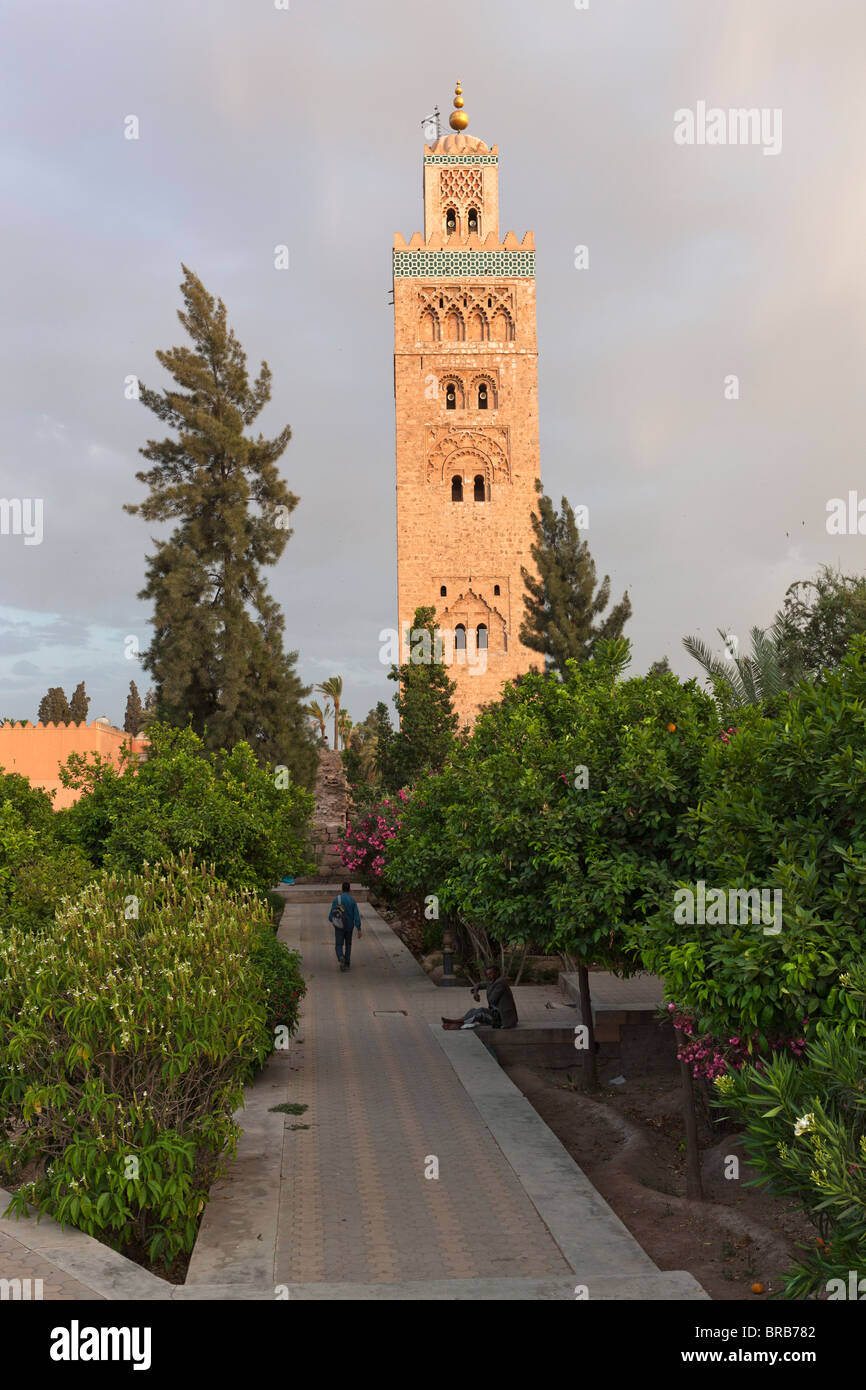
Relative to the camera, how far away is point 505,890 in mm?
8414

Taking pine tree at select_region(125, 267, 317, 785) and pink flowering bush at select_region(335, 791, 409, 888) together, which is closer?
pink flowering bush at select_region(335, 791, 409, 888)

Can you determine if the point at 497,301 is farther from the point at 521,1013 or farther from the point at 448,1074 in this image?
the point at 448,1074

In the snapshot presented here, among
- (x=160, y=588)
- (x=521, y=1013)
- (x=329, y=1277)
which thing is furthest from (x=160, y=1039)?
(x=160, y=588)

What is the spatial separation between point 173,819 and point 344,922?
168 inches

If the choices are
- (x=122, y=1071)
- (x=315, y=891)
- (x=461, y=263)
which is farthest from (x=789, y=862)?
(x=461, y=263)

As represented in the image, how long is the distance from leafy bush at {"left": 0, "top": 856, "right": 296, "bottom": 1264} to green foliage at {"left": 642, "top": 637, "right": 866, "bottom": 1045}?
8.51 ft

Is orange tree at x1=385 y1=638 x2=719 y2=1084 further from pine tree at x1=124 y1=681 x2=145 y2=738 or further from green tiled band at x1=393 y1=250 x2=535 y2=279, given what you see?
pine tree at x1=124 y1=681 x2=145 y2=738

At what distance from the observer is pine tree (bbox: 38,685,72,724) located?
49.8 metres

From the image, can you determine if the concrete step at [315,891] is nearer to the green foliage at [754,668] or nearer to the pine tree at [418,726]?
the pine tree at [418,726]

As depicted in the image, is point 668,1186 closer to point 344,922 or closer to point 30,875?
point 30,875

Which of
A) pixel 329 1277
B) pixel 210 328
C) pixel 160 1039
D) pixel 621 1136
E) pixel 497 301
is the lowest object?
pixel 621 1136

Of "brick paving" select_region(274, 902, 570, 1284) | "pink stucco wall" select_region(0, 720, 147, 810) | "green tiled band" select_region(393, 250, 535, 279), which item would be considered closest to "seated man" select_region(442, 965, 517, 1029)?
"brick paving" select_region(274, 902, 570, 1284)

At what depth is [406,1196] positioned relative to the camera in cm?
642
